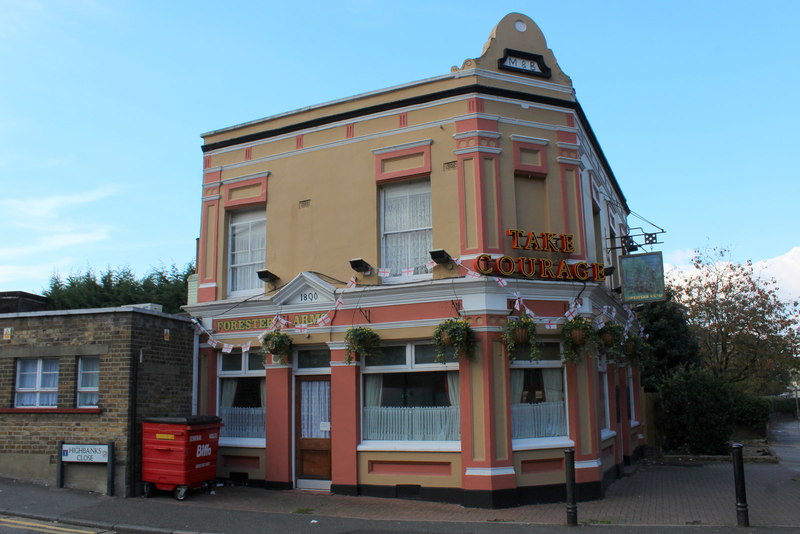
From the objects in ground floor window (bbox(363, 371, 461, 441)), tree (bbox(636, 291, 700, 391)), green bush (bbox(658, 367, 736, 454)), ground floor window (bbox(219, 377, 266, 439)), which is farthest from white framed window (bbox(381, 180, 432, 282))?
tree (bbox(636, 291, 700, 391))

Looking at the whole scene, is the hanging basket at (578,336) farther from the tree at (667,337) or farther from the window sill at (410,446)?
the tree at (667,337)

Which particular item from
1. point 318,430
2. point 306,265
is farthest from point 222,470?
point 306,265

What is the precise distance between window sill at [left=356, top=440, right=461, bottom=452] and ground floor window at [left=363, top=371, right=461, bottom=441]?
0.11 meters

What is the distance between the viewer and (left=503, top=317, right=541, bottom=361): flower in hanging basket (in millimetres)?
10945

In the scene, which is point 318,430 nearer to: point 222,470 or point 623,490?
point 222,470

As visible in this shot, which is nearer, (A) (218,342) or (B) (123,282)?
(A) (218,342)

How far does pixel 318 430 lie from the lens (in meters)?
12.6

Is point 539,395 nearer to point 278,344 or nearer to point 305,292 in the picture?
point 305,292

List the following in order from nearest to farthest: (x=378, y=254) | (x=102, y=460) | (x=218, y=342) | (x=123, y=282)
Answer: (x=102, y=460) → (x=378, y=254) → (x=218, y=342) → (x=123, y=282)

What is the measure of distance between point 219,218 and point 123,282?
70.5 ft

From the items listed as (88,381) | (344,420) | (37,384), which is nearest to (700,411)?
(344,420)

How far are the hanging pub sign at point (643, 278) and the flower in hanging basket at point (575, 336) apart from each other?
2.90m

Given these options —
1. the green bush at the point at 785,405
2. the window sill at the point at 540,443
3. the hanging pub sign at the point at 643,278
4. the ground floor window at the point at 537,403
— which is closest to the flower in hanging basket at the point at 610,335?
the ground floor window at the point at 537,403

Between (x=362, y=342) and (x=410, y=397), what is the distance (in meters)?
1.37
